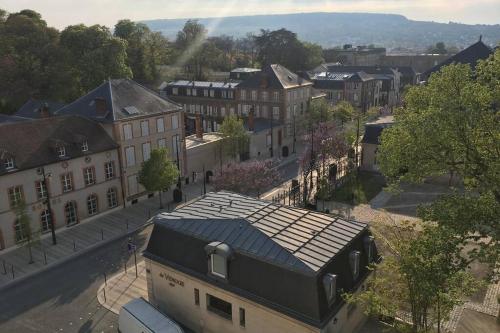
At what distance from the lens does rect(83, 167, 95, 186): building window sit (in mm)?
39719

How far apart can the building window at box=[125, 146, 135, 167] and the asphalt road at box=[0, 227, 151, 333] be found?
11.6 metres

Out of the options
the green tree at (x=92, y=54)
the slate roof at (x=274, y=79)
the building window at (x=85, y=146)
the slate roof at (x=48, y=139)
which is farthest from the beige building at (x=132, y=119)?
the slate roof at (x=274, y=79)

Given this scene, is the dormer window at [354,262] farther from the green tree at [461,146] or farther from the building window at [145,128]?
the building window at [145,128]

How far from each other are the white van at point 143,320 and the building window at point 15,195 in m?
16.9

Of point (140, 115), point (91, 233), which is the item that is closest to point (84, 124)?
point (140, 115)

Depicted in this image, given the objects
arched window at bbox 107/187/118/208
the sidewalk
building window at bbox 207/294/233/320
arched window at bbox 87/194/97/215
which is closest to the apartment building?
arched window at bbox 107/187/118/208

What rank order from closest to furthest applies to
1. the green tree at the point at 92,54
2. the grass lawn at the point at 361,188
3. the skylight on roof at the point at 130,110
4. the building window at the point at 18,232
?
the building window at the point at 18,232, the skylight on roof at the point at 130,110, the grass lawn at the point at 361,188, the green tree at the point at 92,54

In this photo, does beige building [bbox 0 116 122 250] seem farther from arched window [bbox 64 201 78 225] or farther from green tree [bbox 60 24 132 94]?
green tree [bbox 60 24 132 94]

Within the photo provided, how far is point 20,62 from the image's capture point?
5953 centimetres

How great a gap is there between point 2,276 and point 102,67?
41590 mm

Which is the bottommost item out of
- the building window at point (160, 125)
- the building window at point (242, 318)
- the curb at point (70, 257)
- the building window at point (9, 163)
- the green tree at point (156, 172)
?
the curb at point (70, 257)

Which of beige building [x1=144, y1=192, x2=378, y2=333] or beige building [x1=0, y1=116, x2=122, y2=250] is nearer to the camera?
beige building [x1=144, y1=192, x2=378, y2=333]

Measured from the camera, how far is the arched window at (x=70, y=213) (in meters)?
38.6

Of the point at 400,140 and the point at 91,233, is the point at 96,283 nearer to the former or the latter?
the point at 91,233
